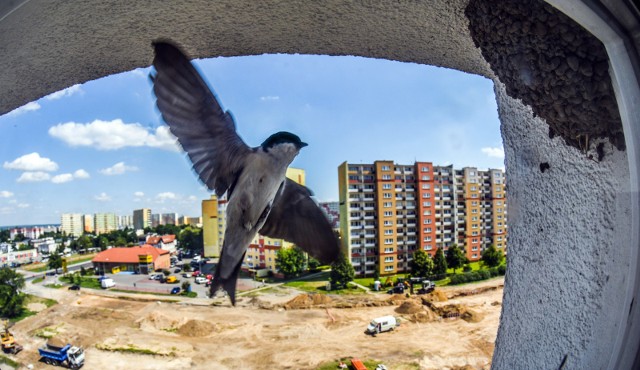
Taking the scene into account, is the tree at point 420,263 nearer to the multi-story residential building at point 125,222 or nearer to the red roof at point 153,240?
the red roof at point 153,240

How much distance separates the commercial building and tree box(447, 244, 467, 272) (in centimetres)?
244

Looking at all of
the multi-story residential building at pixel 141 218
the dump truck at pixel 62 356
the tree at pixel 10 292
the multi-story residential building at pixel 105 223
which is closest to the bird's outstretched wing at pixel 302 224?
the multi-story residential building at pixel 141 218

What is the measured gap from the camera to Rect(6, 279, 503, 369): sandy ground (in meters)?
2.86

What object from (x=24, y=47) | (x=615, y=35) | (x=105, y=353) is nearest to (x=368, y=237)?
(x=615, y=35)

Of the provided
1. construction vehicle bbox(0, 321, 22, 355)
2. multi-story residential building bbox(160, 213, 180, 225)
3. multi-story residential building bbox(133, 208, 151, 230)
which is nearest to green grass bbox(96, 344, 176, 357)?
construction vehicle bbox(0, 321, 22, 355)

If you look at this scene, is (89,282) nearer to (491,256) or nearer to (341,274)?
(341,274)

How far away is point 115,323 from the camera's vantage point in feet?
11.0

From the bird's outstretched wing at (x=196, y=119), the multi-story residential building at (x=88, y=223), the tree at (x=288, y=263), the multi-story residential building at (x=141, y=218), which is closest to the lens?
the bird's outstretched wing at (x=196, y=119)

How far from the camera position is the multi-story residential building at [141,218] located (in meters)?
1.66

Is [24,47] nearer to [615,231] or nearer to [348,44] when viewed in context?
[348,44]

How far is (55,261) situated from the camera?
1774mm

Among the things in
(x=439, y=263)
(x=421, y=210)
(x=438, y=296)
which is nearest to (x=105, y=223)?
(x=421, y=210)

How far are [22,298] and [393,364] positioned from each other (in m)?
3.83

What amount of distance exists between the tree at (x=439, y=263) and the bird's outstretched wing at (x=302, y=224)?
7.34ft
